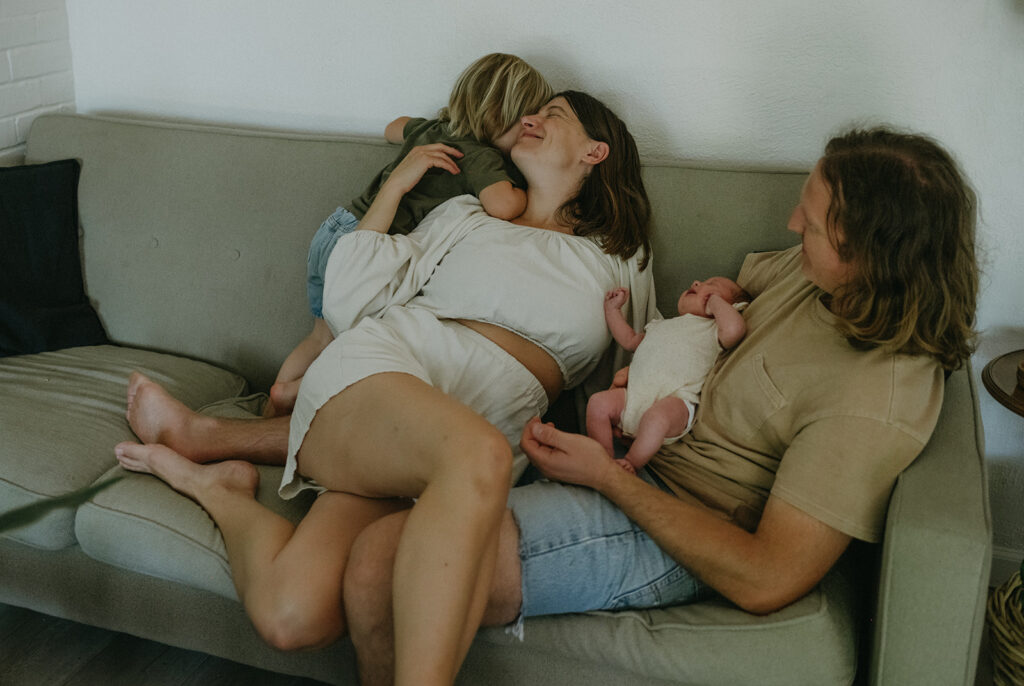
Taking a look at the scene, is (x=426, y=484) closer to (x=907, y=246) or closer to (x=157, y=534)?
(x=157, y=534)

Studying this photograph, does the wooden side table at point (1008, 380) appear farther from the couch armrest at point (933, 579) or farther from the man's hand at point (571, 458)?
the man's hand at point (571, 458)

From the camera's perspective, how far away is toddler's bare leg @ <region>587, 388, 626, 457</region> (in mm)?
1604

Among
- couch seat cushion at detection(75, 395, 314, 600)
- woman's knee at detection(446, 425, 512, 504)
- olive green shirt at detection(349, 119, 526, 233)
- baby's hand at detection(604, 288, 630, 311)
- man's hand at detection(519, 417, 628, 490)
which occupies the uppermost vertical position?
olive green shirt at detection(349, 119, 526, 233)

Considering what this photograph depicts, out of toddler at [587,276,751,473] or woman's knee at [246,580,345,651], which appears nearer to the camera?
woman's knee at [246,580,345,651]

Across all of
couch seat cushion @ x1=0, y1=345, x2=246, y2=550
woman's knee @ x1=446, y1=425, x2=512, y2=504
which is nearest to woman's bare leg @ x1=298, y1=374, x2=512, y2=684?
woman's knee @ x1=446, y1=425, x2=512, y2=504

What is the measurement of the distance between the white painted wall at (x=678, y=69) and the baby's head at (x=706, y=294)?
0.48 m

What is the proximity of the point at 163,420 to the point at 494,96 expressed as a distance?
1.00 metres

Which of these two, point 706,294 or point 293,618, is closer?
point 293,618

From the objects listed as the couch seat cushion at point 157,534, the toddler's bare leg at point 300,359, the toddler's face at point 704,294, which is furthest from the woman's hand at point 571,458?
the toddler's bare leg at point 300,359

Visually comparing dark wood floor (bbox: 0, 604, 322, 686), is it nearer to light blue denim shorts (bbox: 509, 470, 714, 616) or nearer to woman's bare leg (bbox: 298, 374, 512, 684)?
woman's bare leg (bbox: 298, 374, 512, 684)

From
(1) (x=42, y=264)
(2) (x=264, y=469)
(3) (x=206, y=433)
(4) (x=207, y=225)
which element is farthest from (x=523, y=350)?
(1) (x=42, y=264)

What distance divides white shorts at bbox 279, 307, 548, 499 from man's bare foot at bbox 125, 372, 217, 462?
0.29 metres

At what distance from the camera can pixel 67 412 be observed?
6.07ft

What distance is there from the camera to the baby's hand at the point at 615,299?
178 centimetres
